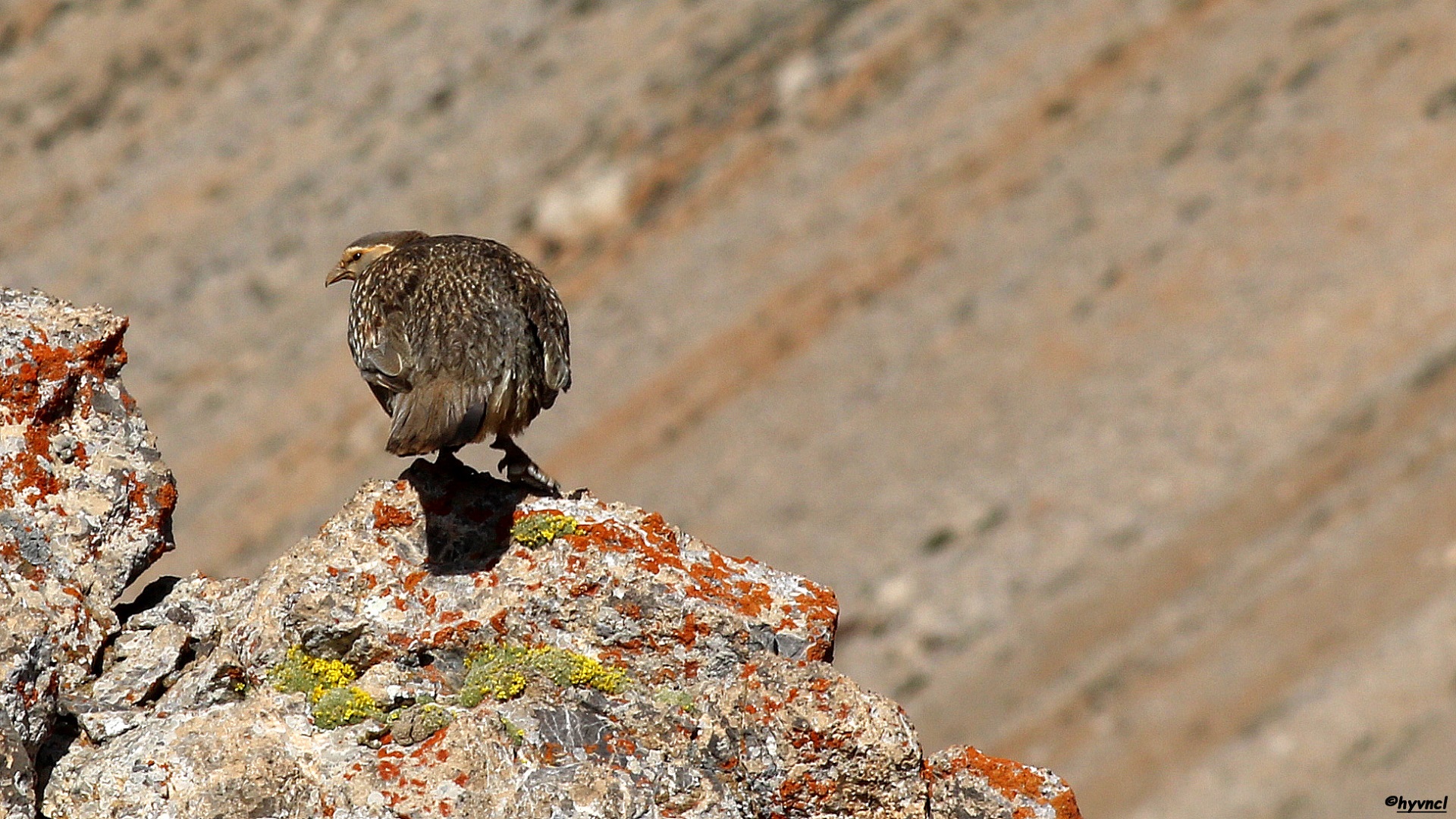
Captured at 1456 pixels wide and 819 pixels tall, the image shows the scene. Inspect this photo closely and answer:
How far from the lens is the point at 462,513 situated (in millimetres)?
9258

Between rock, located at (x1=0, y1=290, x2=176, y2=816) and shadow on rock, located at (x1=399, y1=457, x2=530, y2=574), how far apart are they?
1280 mm

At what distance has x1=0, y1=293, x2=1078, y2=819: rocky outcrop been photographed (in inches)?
303

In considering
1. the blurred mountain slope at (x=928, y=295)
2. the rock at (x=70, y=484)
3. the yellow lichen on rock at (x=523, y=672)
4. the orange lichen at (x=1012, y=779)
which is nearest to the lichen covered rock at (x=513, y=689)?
the yellow lichen on rock at (x=523, y=672)

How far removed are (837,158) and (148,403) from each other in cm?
1766

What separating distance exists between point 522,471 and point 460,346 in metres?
0.76

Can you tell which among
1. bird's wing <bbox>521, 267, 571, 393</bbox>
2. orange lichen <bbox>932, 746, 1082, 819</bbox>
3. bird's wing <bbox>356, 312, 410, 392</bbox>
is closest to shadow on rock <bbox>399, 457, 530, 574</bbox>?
bird's wing <bbox>356, 312, 410, 392</bbox>

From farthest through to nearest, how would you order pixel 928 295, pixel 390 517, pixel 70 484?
1. pixel 928 295
2. pixel 390 517
3. pixel 70 484

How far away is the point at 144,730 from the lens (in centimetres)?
796

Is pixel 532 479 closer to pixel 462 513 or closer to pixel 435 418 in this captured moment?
pixel 462 513

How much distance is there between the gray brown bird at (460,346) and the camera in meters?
9.45

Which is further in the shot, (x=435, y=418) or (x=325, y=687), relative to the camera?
(x=435, y=418)

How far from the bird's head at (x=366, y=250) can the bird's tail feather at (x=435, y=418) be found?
8.95ft

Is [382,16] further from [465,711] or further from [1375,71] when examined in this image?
[465,711]

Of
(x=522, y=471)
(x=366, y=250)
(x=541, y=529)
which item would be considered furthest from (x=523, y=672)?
Result: (x=366, y=250)
